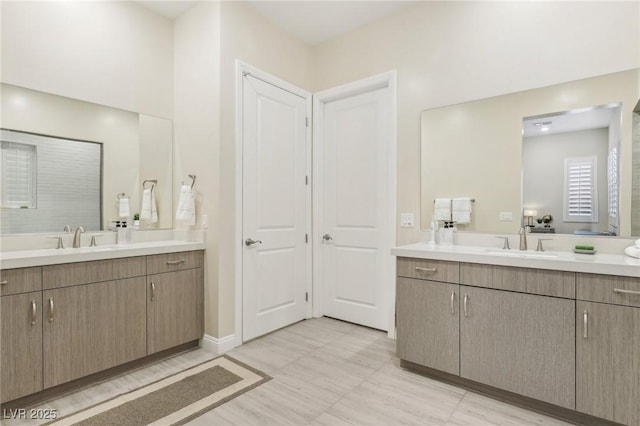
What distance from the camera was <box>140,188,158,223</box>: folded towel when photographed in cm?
293

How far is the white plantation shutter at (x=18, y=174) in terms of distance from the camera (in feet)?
7.30

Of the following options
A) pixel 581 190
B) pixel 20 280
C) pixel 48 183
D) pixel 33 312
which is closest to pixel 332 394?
pixel 33 312

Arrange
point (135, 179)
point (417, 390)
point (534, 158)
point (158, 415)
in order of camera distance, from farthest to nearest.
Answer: point (135, 179)
point (534, 158)
point (417, 390)
point (158, 415)

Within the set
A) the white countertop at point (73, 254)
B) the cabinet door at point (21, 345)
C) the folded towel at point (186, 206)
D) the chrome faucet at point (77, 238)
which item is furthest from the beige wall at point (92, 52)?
the cabinet door at point (21, 345)

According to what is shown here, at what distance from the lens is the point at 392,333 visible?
2.99 meters

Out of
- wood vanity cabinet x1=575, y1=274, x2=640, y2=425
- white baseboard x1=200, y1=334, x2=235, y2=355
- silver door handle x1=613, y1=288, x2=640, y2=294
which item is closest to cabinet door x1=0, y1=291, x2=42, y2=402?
white baseboard x1=200, y1=334, x2=235, y2=355

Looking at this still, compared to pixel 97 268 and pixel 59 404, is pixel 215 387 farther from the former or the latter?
pixel 97 268

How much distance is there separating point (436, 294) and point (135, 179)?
265 centimetres

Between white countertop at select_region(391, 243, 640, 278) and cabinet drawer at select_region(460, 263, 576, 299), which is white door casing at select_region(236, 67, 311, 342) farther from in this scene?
cabinet drawer at select_region(460, 263, 576, 299)

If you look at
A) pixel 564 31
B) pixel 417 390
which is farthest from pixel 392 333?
pixel 564 31

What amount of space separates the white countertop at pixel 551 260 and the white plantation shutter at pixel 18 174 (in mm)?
2664

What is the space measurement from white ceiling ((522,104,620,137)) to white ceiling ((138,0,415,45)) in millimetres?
1543

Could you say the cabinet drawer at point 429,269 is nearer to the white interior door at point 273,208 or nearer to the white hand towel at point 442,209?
the white hand towel at point 442,209

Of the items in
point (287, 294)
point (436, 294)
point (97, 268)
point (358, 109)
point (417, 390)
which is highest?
point (358, 109)
